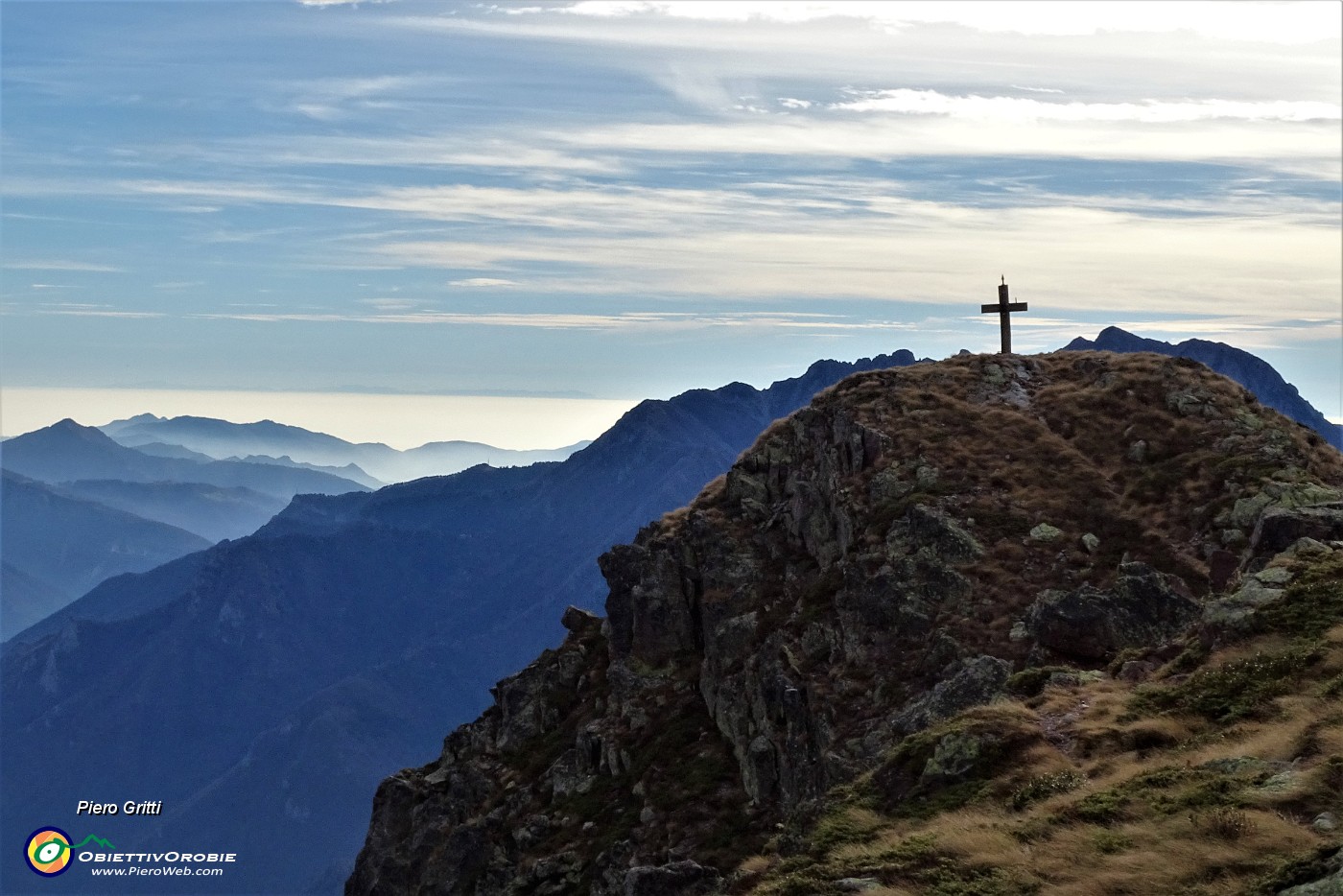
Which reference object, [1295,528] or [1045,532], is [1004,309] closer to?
[1045,532]

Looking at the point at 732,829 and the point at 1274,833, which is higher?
the point at 1274,833

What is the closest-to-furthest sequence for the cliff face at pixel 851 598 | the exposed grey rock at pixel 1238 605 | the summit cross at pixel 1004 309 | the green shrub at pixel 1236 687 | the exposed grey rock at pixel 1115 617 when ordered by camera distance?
the green shrub at pixel 1236 687
the exposed grey rock at pixel 1238 605
the exposed grey rock at pixel 1115 617
the cliff face at pixel 851 598
the summit cross at pixel 1004 309

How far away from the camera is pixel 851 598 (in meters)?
59.8

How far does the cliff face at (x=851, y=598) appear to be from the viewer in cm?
5253

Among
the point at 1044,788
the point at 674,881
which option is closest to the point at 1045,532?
the point at 1044,788

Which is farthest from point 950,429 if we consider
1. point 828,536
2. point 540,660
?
point 540,660

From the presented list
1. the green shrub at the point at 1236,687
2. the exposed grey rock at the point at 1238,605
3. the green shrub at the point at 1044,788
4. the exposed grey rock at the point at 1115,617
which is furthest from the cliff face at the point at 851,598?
the green shrub at the point at 1044,788

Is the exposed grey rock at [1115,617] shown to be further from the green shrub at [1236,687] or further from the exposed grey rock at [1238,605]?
the green shrub at [1236,687]

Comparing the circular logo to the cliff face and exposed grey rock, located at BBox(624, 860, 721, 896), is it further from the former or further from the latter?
exposed grey rock, located at BBox(624, 860, 721, 896)

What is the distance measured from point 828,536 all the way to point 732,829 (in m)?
17.1

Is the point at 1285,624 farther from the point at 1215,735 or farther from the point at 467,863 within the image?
the point at 467,863

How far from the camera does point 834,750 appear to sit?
51656 mm

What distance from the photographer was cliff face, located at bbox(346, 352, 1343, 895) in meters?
52.5

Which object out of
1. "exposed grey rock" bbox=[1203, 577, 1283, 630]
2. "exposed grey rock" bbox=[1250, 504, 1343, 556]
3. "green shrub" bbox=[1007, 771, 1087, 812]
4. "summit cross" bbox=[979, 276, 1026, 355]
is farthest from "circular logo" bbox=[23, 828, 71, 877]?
"green shrub" bbox=[1007, 771, 1087, 812]
